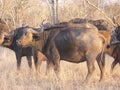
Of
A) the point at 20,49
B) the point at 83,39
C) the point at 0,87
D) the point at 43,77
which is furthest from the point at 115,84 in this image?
the point at 20,49

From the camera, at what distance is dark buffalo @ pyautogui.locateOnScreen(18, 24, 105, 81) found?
11.7 meters

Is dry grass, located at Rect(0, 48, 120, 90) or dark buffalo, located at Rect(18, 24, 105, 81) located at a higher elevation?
dark buffalo, located at Rect(18, 24, 105, 81)

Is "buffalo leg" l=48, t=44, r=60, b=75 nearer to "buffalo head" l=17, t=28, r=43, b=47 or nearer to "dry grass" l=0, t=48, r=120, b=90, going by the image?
"dry grass" l=0, t=48, r=120, b=90

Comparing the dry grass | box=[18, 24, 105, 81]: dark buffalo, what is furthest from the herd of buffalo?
the dry grass

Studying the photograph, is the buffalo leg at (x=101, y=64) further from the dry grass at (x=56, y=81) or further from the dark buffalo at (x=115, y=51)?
the dark buffalo at (x=115, y=51)

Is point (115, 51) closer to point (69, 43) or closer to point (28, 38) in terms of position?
point (69, 43)

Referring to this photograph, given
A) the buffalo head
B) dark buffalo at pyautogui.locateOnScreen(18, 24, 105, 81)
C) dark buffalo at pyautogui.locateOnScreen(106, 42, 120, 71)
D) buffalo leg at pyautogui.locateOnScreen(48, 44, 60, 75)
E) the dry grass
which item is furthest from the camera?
dark buffalo at pyautogui.locateOnScreen(106, 42, 120, 71)

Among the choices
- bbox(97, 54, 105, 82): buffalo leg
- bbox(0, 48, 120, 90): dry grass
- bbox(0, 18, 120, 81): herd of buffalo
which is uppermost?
bbox(0, 18, 120, 81): herd of buffalo

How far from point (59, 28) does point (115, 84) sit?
2692 millimetres

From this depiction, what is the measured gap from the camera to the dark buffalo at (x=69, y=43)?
1173 centimetres

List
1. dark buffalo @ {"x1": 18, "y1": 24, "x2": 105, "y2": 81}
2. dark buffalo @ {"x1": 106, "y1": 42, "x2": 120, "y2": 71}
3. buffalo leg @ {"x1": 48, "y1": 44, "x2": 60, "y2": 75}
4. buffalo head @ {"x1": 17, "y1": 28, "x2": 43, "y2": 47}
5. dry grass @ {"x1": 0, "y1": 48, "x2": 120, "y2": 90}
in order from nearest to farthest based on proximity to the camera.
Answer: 1. dry grass @ {"x1": 0, "y1": 48, "x2": 120, "y2": 90}
2. dark buffalo @ {"x1": 18, "y1": 24, "x2": 105, "y2": 81}
3. buffalo leg @ {"x1": 48, "y1": 44, "x2": 60, "y2": 75}
4. buffalo head @ {"x1": 17, "y1": 28, "x2": 43, "y2": 47}
5. dark buffalo @ {"x1": 106, "y1": 42, "x2": 120, "y2": 71}

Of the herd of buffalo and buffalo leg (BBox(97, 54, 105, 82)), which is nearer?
the herd of buffalo

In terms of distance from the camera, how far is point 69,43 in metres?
12.1

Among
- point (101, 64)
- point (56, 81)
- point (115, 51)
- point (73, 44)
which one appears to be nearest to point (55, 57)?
point (73, 44)
